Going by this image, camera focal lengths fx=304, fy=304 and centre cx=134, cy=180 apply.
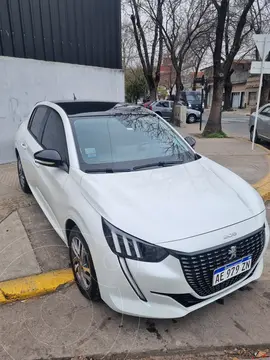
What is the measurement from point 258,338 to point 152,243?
3.81ft

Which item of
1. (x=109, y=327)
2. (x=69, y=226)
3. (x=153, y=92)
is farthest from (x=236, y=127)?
(x=109, y=327)

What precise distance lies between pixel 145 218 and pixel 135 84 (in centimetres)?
4127

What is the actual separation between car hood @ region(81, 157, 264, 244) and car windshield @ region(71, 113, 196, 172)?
0.69ft

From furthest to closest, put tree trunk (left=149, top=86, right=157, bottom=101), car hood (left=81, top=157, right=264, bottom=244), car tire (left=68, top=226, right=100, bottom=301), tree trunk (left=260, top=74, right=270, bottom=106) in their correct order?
tree trunk (left=260, top=74, right=270, bottom=106) < tree trunk (left=149, top=86, right=157, bottom=101) < car tire (left=68, top=226, right=100, bottom=301) < car hood (left=81, top=157, right=264, bottom=244)

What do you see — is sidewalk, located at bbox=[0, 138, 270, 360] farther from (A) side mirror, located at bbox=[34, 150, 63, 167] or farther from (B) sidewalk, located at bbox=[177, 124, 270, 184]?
(B) sidewalk, located at bbox=[177, 124, 270, 184]

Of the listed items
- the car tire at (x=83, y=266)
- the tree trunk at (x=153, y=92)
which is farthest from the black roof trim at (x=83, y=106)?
the tree trunk at (x=153, y=92)

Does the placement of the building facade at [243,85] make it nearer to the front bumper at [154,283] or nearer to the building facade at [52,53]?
the building facade at [52,53]

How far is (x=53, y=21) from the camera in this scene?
7473 millimetres

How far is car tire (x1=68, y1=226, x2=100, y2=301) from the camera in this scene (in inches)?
96.4

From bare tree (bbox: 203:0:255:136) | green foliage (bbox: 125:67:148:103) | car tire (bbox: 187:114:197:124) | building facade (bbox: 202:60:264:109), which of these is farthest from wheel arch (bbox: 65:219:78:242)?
building facade (bbox: 202:60:264:109)

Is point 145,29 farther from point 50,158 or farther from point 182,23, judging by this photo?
point 50,158

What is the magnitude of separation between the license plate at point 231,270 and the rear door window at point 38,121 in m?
2.75

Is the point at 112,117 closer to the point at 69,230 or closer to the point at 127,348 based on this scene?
the point at 69,230

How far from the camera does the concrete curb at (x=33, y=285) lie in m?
2.72
